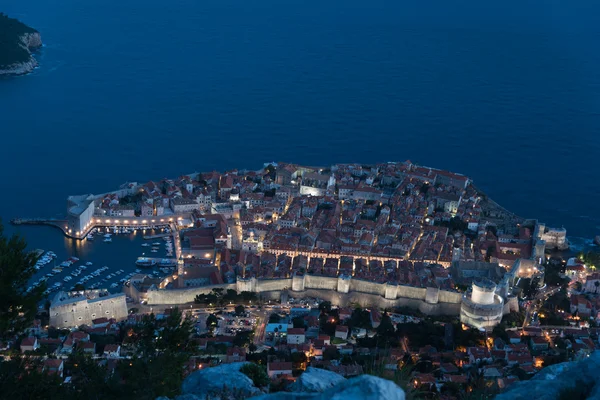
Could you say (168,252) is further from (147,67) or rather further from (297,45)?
(297,45)

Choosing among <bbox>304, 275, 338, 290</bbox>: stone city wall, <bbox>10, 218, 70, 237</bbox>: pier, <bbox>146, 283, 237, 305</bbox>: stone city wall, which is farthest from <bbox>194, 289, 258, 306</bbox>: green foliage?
<bbox>10, 218, 70, 237</bbox>: pier

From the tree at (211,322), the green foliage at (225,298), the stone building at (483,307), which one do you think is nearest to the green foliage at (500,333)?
the stone building at (483,307)

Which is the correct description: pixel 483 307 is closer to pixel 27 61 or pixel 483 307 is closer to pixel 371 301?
pixel 371 301

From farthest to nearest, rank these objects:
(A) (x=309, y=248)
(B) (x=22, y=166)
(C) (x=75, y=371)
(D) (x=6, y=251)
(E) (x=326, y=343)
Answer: (B) (x=22, y=166) < (A) (x=309, y=248) < (E) (x=326, y=343) < (C) (x=75, y=371) < (D) (x=6, y=251)

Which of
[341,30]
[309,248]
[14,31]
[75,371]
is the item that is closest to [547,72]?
[341,30]

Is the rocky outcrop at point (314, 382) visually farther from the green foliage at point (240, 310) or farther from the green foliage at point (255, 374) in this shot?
the green foliage at point (240, 310)
